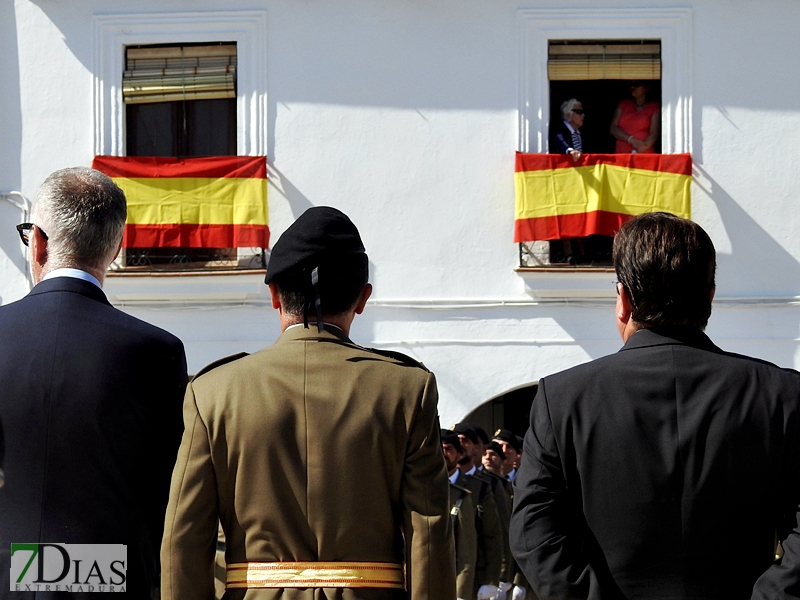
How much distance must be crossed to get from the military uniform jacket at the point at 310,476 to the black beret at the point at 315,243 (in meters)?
0.24

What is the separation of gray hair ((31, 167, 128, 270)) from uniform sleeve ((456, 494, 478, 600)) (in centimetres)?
558

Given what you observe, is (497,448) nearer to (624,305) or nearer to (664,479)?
(624,305)

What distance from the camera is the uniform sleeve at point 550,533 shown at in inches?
119

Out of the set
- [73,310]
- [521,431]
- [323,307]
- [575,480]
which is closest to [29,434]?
[73,310]

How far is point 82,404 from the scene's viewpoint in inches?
129

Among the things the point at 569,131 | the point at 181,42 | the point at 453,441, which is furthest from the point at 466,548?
the point at 181,42

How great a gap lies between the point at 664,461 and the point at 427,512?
60 centimetres

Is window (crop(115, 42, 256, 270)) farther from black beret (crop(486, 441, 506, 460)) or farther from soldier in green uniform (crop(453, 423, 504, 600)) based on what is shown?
soldier in green uniform (crop(453, 423, 504, 600))

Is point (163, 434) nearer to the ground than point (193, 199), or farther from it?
nearer to the ground

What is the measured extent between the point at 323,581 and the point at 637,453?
837 mm

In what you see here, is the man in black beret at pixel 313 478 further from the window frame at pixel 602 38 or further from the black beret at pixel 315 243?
the window frame at pixel 602 38

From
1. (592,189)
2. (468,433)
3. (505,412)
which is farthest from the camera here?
(505,412)

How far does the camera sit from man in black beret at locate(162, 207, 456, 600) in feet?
10.1

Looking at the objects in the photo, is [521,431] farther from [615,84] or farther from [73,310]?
[73,310]
